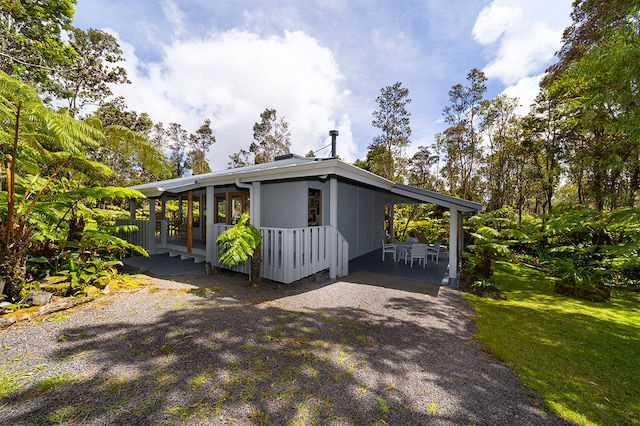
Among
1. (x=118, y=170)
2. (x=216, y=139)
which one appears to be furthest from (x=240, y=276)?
(x=216, y=139)

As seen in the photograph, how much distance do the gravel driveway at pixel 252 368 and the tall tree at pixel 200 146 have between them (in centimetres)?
3143

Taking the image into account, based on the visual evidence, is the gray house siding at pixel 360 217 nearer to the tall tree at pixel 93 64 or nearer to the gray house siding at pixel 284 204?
the gray house siding at pixel 284 204

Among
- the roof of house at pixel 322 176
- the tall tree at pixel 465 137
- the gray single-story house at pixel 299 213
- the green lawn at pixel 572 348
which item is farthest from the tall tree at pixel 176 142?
the green lawn at pixel 572 348

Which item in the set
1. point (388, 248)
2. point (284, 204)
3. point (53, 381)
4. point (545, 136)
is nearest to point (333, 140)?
point (284, 204)

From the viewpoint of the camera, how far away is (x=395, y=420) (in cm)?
223

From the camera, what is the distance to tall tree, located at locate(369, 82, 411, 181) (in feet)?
65.9

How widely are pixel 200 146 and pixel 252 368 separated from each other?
35834 mm

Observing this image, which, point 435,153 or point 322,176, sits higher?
point 435,153

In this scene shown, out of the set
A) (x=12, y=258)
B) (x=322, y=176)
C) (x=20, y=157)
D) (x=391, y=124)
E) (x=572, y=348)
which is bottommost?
(x=572, y=348)

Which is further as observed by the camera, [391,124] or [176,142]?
[176,142]

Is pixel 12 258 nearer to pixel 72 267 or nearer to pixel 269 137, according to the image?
pixel 72 267

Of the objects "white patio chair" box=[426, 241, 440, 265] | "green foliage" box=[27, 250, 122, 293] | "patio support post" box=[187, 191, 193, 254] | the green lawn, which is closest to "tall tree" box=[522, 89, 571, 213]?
"white patio chair" box=[426, 241, 440, 265]

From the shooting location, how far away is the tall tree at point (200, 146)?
32.7 m

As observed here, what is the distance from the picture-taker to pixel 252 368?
292 centimetres
